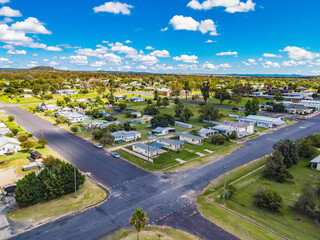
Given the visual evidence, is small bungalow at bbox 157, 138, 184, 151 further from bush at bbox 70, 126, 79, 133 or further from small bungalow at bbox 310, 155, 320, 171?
bush at bbox 70, 126, 79, 133

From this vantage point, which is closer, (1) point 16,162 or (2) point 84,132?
(1) point 16,162

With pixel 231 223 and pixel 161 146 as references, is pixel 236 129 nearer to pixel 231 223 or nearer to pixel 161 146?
pixel 161 146

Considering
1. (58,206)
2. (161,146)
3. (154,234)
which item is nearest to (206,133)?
(161,146)

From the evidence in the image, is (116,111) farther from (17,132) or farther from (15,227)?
(15,227)

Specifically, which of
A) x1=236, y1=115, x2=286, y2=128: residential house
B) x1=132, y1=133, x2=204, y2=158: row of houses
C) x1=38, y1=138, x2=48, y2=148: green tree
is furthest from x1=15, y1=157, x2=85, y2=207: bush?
x1=236, y1=115, x2=286, y2=128: residential house

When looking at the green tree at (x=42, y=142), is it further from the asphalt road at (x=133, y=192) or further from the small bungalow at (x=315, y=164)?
the small bungalow at (x=315, y=164)

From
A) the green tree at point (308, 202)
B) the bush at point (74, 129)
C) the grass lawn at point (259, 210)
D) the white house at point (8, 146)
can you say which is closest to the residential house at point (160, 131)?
the bush at point (74, 129)

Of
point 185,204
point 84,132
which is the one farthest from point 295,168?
point 84,132
